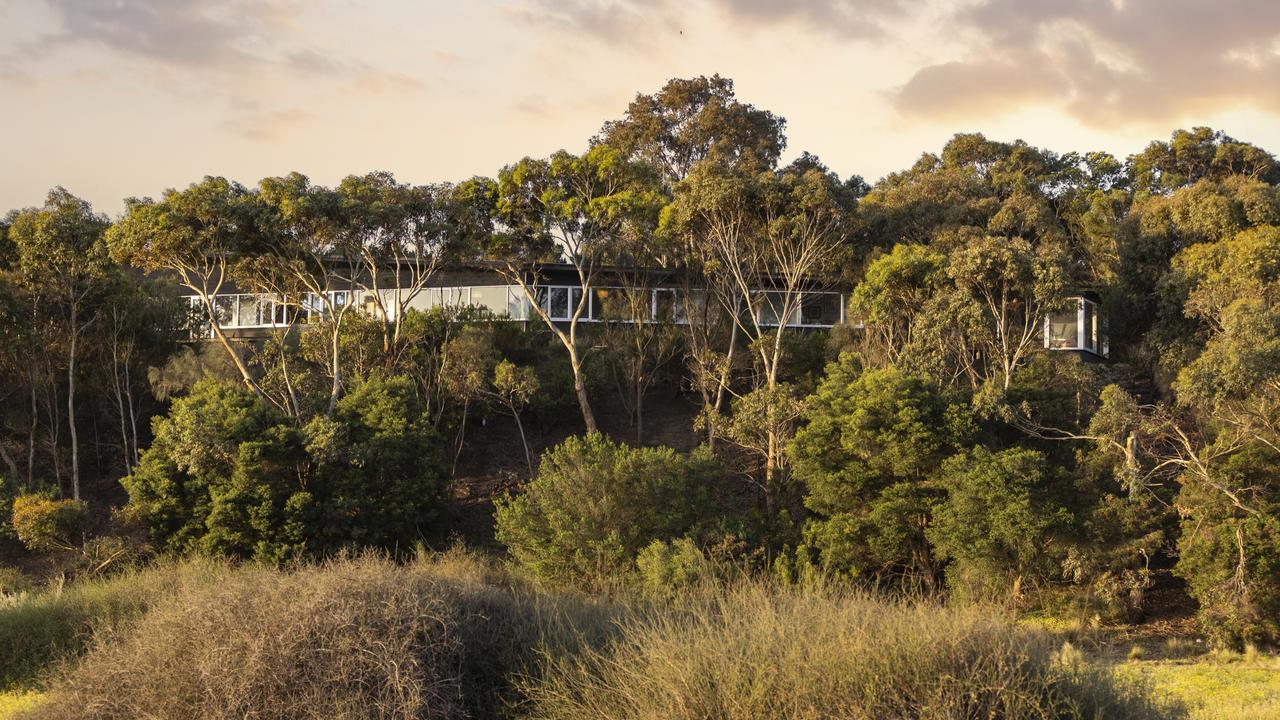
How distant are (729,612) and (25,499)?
960 inches

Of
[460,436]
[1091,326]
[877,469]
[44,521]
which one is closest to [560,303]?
[460,436]

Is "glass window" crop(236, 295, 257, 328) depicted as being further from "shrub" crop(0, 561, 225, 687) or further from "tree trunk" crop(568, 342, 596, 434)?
"shrub" crop(0, 561, 225, 687)

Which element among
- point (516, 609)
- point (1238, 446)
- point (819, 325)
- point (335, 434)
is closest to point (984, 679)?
point (516, 609)

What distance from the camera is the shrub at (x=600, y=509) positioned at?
26.4 meters

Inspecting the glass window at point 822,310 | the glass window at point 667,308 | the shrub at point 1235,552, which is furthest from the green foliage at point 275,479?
the shrub at point 1235,552

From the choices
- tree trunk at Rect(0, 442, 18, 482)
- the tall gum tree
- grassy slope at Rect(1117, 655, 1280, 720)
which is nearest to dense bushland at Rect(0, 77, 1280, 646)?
tree trunk at Rect(0, 442, 18, 482)

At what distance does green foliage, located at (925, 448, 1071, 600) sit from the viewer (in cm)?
2667

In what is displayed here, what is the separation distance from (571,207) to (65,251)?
14095 millimetres

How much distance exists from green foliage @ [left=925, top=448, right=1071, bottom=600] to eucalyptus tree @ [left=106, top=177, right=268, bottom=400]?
60.9 ft

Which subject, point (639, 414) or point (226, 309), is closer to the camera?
point (639, 414)

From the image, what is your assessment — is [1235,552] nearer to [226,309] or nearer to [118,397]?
[118,397]

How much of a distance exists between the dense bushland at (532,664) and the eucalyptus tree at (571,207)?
22.1 meters

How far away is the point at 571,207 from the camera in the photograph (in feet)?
109

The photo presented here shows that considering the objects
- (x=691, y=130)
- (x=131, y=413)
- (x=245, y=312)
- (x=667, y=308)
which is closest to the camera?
(x=131, y=413)
